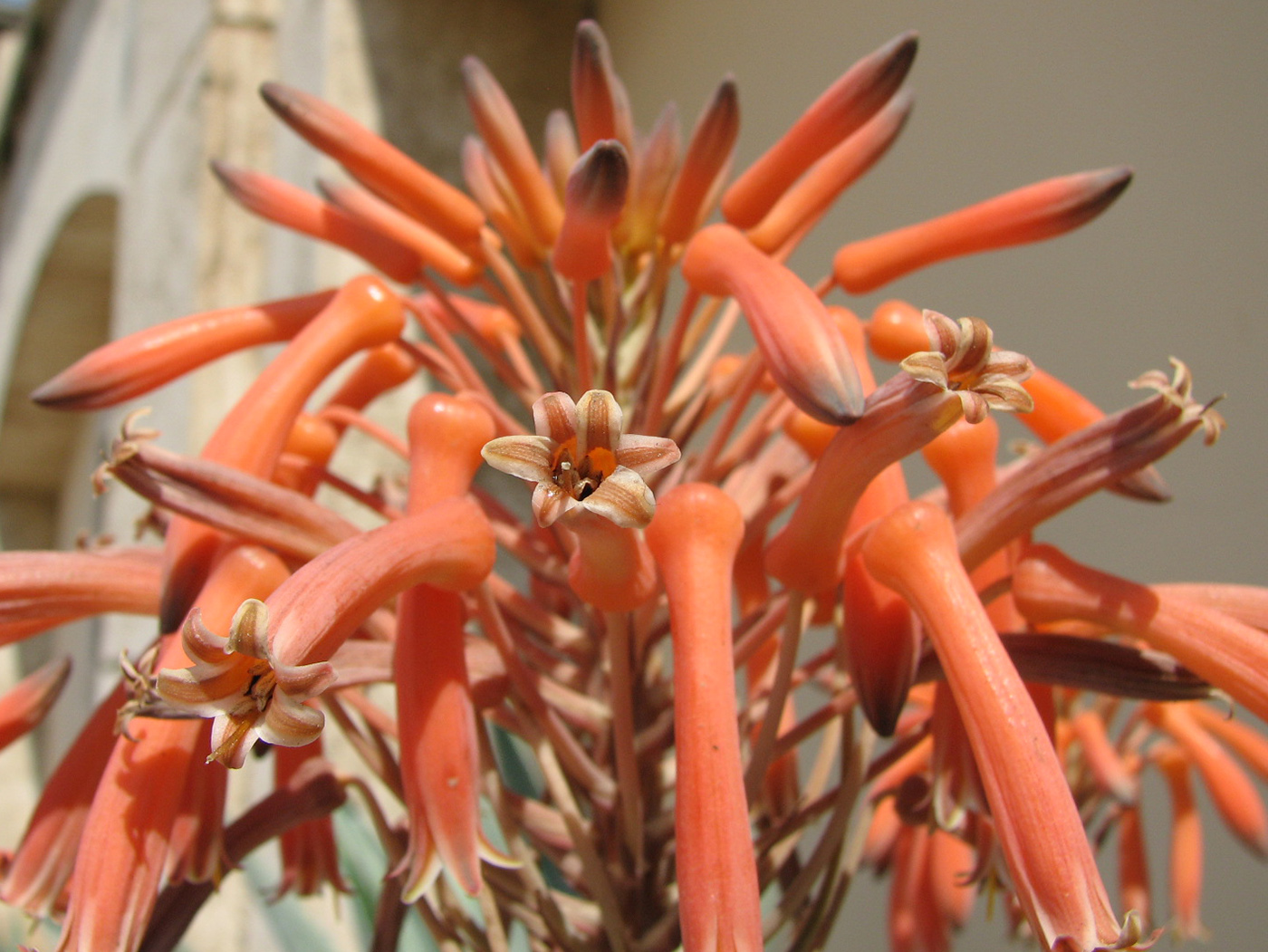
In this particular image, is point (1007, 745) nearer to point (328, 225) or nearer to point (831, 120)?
point (831, 120)

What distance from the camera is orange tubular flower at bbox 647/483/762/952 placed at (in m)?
0.34

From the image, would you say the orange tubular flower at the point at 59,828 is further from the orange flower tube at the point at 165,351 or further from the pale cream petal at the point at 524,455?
the pale cream petal at the point at 524,455

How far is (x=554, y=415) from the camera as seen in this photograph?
1.10 feet

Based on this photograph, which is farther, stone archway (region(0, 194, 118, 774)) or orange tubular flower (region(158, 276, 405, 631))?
stone archway (region(0, 194, 118, 774))

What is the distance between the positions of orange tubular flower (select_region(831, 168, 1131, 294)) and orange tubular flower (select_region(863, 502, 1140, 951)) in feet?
0.68

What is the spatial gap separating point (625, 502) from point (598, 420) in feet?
0.10

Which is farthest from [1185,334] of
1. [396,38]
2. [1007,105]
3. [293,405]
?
[396,38]

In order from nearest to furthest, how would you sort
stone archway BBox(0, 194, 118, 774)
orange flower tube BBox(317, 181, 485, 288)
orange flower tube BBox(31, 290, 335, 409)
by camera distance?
orange flower tube BBox(31, 290, 335, 409)
orange flower tube BBox(317, 181, 485, 288)
stone archway BBox(0, 194, 118, 774)

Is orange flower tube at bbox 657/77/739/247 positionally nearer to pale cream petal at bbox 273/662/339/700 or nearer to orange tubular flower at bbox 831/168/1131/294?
orange tubular flower at bbox 831/168/1131/294

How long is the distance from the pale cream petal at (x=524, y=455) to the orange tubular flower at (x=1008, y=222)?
32 centimetres

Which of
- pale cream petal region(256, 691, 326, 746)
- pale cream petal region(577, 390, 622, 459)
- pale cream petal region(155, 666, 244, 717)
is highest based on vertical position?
pale cream petal region(577, 390, 622, 459)

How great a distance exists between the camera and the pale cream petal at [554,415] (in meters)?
0.33

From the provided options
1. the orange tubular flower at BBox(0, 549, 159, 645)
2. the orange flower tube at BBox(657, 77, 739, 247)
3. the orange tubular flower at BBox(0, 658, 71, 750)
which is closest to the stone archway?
the orange tubular flower at BBox(0, 658, 71, 750)

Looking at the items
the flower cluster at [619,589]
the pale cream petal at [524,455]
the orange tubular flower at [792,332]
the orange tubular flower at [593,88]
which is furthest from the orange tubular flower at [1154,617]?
the orange tubular flower at [593,88]
